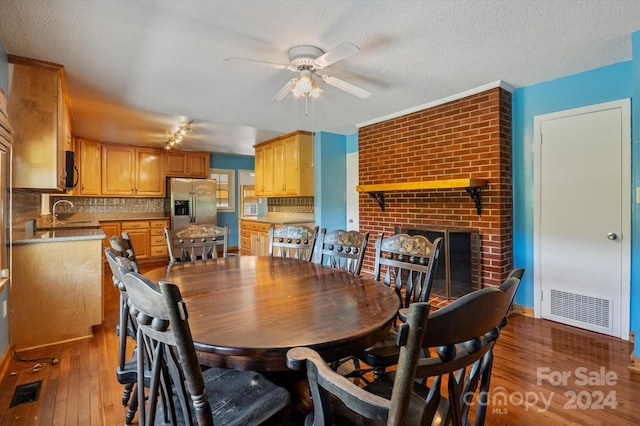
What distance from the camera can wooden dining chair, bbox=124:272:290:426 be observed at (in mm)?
787

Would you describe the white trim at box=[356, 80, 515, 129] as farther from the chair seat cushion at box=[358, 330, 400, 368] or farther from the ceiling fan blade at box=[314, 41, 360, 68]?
the chair seat cushion at box=[358, 330, 400, 368]

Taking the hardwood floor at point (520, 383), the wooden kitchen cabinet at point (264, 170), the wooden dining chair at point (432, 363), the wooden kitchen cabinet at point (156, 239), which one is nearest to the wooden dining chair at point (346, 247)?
the hardwood floor at point (520, 383)

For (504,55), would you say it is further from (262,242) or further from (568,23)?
(262,242)

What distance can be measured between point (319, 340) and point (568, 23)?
96.2 inches

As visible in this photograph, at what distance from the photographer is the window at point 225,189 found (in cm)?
706

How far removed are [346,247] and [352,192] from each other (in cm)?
286

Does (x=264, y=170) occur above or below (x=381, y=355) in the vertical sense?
above

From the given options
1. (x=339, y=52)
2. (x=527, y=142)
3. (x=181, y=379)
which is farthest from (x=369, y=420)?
(x=527, y=142)

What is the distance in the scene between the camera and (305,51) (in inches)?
87.3

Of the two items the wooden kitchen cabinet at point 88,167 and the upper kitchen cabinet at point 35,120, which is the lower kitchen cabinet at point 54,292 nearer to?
the upper kitchen cabinet at point 35,120

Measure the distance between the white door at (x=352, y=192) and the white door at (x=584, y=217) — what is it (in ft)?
7.98

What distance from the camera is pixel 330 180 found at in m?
4.94

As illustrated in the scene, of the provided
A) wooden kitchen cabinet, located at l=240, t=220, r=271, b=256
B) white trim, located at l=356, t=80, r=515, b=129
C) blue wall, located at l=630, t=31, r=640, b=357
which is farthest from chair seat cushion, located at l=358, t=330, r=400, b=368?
wooden kitchen cabinet, located at l=240, t=220, r=271, b=256

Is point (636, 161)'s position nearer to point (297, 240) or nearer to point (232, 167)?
point (297, 240)
